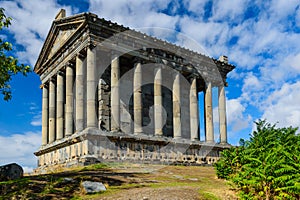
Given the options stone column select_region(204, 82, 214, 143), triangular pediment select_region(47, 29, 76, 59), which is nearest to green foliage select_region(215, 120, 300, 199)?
stone column select_region(204, 82, 214, 143)

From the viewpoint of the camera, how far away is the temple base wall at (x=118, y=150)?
20.8 m

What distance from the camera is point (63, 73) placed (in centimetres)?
2686

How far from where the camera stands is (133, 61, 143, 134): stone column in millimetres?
23531

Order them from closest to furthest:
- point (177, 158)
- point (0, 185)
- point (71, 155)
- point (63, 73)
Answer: point (0, 185)
point (71, 155)
point (177, 158)
point (63, 73)

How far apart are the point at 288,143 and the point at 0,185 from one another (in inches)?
404

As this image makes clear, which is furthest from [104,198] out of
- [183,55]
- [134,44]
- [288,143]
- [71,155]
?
[183,55]

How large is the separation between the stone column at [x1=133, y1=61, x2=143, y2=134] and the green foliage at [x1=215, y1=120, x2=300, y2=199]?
37.2 ft

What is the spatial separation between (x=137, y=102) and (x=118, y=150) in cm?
397

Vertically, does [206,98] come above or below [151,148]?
above

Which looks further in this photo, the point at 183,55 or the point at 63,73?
the point at 183,55

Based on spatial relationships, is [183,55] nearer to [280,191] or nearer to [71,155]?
[71,155]

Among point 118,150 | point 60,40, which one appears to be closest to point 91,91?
point 118,150

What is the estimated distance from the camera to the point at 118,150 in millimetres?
21766

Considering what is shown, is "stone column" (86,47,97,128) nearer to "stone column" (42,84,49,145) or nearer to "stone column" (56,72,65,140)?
"stone column" (56,72,65,140)
